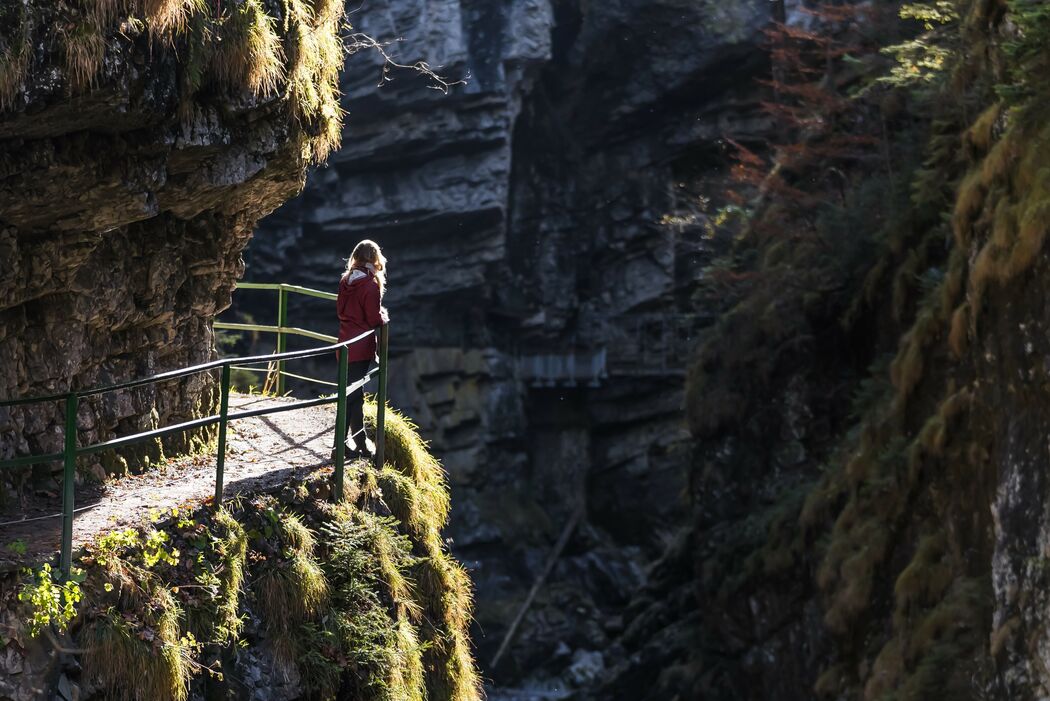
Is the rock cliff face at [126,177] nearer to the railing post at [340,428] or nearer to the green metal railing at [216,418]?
the green metal railing at [216,418]

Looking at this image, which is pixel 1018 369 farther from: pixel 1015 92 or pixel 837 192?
pixel 837 192

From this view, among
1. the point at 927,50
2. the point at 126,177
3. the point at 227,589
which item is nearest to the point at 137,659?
the point at 227,589

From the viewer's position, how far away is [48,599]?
523 centimetres

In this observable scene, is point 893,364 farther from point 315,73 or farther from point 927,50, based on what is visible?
point 315,73

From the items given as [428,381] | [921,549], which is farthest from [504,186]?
[921,549]

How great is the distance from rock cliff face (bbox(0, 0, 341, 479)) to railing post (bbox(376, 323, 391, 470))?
1248mm

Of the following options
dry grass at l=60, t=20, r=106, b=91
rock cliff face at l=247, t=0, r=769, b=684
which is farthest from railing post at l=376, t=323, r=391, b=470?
rock cliff face at l=247, t=0, r=769, b=684

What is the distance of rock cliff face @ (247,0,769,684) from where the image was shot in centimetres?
3403

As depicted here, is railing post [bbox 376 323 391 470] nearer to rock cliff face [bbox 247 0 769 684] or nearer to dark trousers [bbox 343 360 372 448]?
dark trousers [bbox 343 360 372 448]

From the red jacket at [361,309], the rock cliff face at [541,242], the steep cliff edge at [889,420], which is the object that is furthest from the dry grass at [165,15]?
the rock cliff face at [541,242]

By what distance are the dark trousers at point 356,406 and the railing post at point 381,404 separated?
11 cm

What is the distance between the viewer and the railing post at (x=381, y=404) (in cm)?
805

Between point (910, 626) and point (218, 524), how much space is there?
23.2ft

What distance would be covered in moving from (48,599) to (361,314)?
11.4 ft
